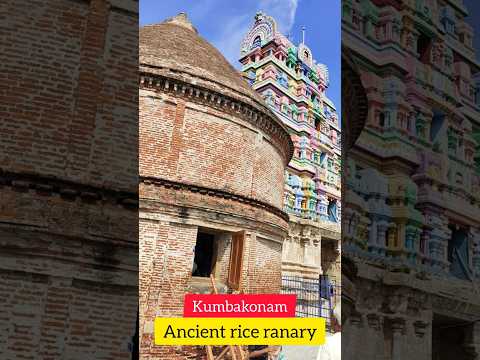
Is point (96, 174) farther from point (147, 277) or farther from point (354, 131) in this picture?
point (354, 131)

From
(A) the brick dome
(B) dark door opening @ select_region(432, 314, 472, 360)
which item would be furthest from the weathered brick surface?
(B) dark door opening @ select_region(432, 314, 472, 360)

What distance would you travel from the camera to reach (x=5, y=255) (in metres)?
4.61

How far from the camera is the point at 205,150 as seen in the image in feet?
19.4

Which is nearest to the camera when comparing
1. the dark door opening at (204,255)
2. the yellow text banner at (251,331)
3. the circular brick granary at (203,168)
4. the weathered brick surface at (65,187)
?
the yellow text banner at (251,331)

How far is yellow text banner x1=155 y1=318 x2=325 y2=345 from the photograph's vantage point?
284 cm

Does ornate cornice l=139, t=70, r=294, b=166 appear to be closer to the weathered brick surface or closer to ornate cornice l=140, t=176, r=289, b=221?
ornate cornice l=140, t=176, r=289, b=221

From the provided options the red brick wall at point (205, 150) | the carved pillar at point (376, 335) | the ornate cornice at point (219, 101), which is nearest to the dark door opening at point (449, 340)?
the carved pillar at point (376, 335)

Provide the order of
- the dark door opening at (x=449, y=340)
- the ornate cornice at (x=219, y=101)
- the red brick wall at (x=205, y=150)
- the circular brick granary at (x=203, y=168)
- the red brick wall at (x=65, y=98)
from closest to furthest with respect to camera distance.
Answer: the dark door opening at (x=449, y=340), the red brick wall at (x=65, y=98), the circular brick granary at (x=203, y=168), the red brick wall at (x=205, y=150), the ornate cornice at (x=219, y=101)

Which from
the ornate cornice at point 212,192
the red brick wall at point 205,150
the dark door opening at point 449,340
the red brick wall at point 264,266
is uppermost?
the red brick wall at point 205,150

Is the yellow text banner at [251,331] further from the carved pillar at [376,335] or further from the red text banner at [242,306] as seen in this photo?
the carved pillar at [376,335]

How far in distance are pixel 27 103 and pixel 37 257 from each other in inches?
61.5

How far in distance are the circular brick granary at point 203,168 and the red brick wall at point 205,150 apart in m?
0.01

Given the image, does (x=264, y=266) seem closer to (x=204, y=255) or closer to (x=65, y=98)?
(x=204, y=255)

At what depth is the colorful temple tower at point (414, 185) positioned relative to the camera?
3.45 m
